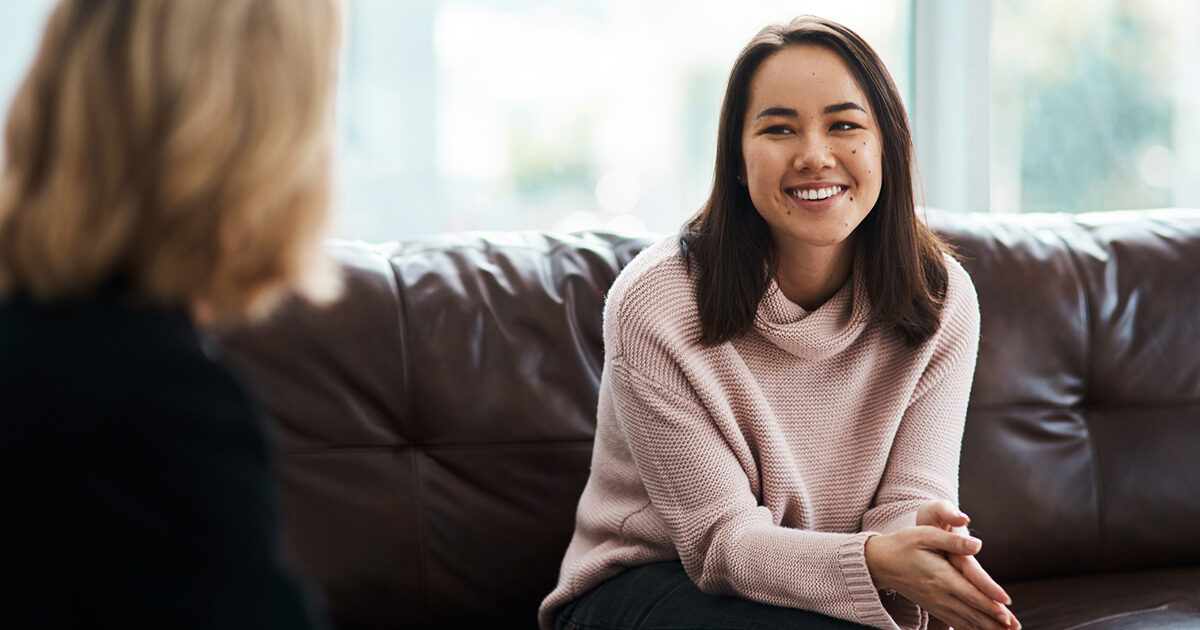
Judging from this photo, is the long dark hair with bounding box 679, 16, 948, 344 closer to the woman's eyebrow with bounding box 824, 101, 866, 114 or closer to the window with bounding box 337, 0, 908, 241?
the woman's eyebrow with bounding box 824, 101, 866, 114

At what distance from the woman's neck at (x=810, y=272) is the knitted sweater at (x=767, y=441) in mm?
27

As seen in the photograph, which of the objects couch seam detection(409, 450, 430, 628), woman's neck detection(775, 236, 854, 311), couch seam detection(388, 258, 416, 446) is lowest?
couch seam detection(409, 450, 430, 628)

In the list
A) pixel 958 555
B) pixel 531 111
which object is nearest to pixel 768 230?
pixel 958 555

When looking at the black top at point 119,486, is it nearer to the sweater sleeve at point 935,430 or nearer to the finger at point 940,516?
the finger at point 940,516

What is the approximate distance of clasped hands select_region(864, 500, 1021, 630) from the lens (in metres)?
1.22

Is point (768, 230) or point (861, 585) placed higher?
point (768, 230)

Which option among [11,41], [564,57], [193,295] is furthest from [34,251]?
[564,57]

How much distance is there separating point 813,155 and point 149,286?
94 cm

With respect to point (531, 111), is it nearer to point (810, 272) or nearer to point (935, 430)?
point (810, 272)

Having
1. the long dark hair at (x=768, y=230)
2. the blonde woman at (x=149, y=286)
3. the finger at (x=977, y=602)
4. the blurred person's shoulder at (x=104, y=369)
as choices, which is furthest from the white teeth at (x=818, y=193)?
the blurred person's shoulder at (x=104, y=369)

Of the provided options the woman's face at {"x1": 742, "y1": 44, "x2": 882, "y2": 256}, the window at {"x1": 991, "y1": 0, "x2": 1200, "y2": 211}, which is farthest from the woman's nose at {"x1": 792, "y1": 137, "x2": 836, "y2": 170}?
the window at {"x1": 991, "y1": 0, "x2": 1200, "y2": 211}

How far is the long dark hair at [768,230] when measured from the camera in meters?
1.43

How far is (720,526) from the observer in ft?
4.38

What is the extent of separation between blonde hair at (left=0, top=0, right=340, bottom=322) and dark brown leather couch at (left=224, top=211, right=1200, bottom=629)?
862 mm
